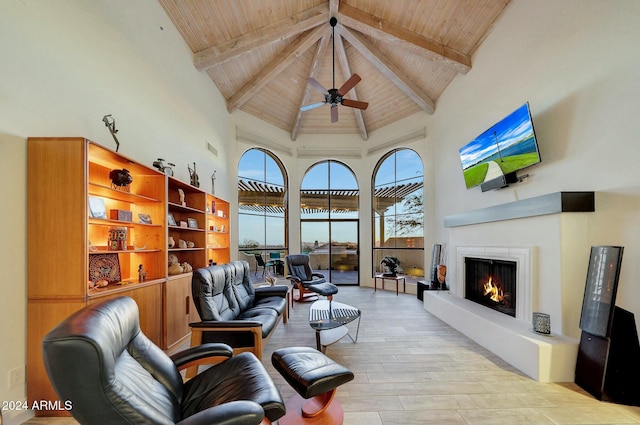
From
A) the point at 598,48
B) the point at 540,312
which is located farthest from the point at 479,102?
the point at 540,312

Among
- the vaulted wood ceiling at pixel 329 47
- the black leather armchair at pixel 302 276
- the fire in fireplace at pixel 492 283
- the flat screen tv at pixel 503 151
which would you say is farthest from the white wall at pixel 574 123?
the black leather armchair at pixel 302 276

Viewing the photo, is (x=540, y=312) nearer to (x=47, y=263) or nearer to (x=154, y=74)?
(x=47, y=263)

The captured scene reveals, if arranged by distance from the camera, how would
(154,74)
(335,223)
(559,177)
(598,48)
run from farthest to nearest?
(335,223) → (154,74) → (559,177) → (598,48)

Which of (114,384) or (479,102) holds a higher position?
(479,102)

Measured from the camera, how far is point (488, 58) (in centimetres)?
422

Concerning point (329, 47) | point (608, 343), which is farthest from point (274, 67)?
point (608, 343)

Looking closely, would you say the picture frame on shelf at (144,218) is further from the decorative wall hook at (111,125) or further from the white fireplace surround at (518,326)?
the white fireplace surround at (518,326)

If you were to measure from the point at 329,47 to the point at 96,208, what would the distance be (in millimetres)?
4885

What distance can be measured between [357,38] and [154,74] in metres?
3.50

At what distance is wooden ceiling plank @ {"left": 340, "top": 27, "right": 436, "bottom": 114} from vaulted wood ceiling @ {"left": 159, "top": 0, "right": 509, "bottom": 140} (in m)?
0.02

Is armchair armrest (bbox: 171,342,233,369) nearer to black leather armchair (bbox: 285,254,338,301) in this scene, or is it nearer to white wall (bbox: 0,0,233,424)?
white wall (bbox: 0,0,233,424)

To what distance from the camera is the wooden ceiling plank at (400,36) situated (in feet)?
14.8

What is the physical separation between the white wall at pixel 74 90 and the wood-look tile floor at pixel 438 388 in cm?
124

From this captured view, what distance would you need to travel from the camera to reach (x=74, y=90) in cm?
249
